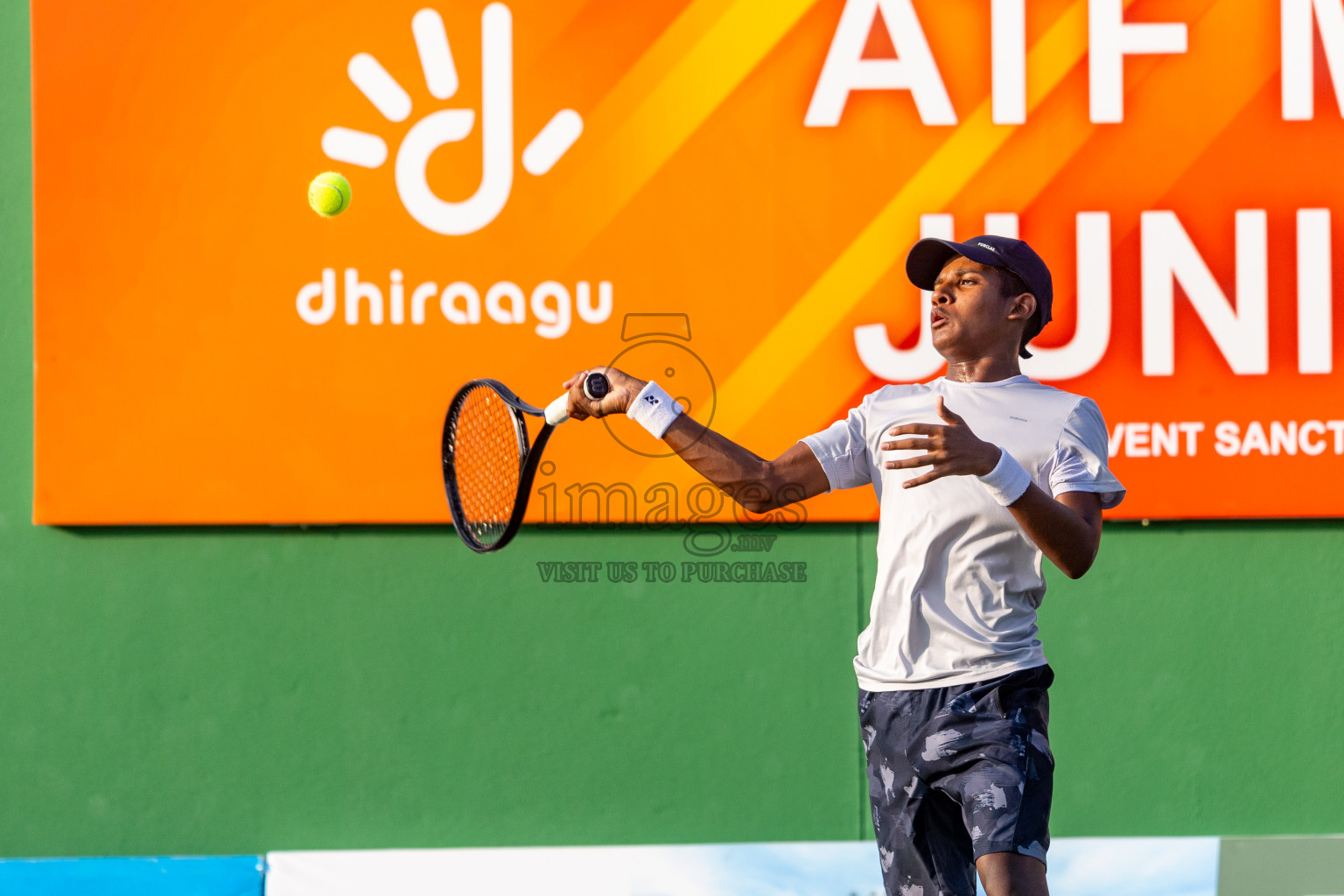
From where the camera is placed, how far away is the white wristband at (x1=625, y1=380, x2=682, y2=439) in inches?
88.4

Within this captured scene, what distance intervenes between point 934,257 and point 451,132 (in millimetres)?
1638

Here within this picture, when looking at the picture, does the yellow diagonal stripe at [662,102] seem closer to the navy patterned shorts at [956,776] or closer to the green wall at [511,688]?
the green wall at [511,688]

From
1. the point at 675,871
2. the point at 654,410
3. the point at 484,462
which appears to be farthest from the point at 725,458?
the point at 675,871

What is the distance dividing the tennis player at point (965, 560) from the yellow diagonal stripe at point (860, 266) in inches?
39.9

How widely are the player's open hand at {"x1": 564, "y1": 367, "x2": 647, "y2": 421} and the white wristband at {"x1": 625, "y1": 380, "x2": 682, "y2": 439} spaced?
42 mm

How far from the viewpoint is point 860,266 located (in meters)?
3.46

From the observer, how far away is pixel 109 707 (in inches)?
138

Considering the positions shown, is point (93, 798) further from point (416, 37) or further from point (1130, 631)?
point (1130, 631)

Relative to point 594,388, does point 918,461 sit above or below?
below

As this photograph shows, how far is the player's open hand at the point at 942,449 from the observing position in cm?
192

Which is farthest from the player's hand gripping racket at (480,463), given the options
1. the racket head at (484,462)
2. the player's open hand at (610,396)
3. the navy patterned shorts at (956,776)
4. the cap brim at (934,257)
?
the navy patterned shorts at (956,776)

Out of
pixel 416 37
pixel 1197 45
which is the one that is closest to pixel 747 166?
pixel 416 37

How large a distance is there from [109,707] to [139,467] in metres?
0.71

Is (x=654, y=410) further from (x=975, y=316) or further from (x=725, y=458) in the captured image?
(x=975, y=316)
